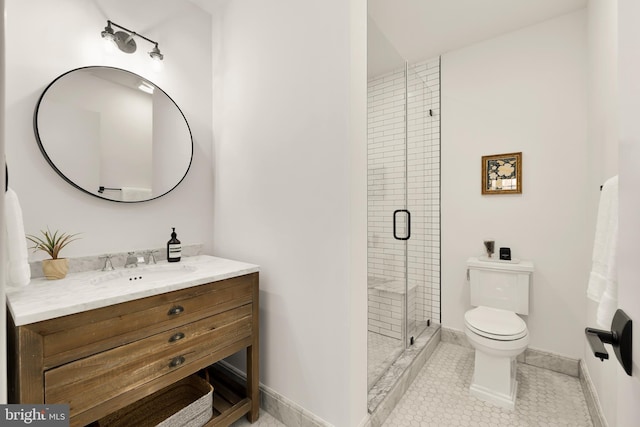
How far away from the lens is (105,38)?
5.45 feet

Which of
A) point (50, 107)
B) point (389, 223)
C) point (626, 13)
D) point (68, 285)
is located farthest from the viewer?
point (389, 223)

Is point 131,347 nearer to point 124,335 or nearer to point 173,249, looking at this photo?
point 124,335

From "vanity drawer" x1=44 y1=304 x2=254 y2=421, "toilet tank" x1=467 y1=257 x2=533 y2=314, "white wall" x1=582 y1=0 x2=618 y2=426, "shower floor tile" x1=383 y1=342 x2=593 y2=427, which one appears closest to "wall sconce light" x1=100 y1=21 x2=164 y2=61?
"vanity drawer" x1=44 y1=304 x2=254 y2=421

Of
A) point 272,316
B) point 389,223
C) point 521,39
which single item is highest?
point 521,39

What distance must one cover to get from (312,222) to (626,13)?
50.2 inches

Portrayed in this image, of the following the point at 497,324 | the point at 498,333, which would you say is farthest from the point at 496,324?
the point at 498,333

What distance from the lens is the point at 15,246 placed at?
41.5 inches

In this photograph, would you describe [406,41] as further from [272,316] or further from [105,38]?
[272,316]

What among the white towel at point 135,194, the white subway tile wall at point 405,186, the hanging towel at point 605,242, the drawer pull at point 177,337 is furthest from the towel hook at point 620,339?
the white towel at point 135,194

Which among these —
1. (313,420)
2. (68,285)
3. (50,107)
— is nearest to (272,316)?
(313,420)

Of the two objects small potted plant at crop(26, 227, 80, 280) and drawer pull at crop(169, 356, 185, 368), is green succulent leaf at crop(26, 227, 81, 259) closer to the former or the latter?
small potted plant at crop(26, 227, 80, 280)

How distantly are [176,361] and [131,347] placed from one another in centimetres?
23

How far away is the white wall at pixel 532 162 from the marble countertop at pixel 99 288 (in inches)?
79.1

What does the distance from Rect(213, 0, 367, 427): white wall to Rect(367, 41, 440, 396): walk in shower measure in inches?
17.0
